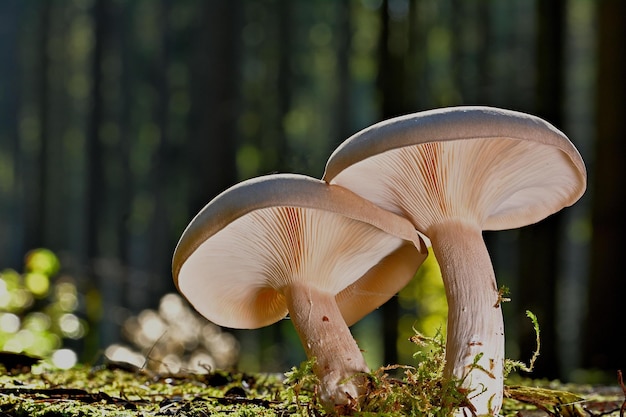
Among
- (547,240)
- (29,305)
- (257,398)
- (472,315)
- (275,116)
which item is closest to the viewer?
(472,315)

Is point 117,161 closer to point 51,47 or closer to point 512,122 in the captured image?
point 51,47

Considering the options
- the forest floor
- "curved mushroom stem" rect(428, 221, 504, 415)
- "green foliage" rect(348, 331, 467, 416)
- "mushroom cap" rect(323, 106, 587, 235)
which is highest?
"mushroom cap" rect(323, 106, 587, 235)

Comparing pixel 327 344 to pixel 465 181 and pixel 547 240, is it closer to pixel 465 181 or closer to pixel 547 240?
pixel 465 181

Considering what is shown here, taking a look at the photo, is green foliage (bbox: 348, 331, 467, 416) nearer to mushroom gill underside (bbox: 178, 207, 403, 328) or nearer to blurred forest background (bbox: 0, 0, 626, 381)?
mushroom gill underside (bbox: 178, 207, 403, 328)

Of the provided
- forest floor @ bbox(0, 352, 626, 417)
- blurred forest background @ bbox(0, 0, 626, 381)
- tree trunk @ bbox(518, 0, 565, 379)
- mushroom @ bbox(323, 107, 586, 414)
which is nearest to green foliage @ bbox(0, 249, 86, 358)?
blurred forest background @ bbox(0, 0, 626, 381)

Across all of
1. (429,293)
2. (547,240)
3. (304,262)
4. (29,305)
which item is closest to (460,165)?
(304,262)

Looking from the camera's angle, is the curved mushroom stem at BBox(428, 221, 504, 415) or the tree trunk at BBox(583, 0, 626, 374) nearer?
the curved mushroom stem at BBox(428, 221, 504, 415)

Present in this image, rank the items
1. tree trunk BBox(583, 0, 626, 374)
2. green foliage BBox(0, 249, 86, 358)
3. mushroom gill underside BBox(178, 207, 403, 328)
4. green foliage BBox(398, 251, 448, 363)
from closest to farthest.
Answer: mushroom gill underside BBox(178, 207, 403, 328) → green foliage BBox(0, 249, 86, 358) → tree trunk BBox(583, 0, 626, 374) → green foliage BBox(398, 251, 448, 363)

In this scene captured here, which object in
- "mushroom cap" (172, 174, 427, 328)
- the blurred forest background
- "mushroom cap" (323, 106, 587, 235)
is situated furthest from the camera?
the blurred forest background
